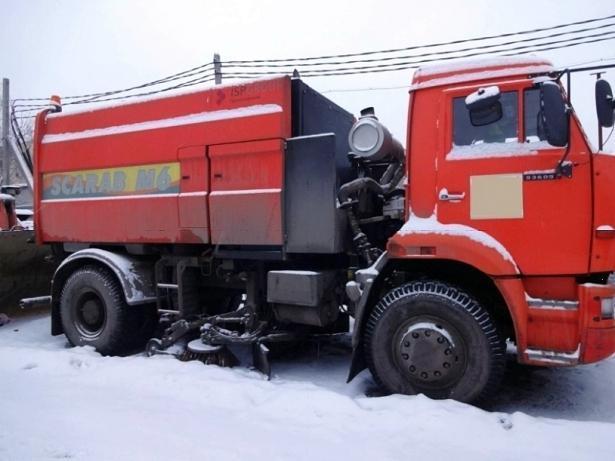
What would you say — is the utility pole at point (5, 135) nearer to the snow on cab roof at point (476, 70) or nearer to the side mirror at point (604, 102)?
the snow on cab roof at point (476, 70)

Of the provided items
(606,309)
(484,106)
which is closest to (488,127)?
(484,106)

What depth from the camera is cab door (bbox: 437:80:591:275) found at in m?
3.28

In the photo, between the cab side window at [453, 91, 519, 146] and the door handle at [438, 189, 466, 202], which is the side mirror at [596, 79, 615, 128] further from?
the door handle at [438, 189, 466, 202]

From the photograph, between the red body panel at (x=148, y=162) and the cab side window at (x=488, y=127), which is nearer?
the cab side window at (x=488, y=127)

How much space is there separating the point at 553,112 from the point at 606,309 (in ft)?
4.46

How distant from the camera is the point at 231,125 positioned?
4.51 meters

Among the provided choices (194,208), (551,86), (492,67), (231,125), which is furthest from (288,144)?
(551,86)

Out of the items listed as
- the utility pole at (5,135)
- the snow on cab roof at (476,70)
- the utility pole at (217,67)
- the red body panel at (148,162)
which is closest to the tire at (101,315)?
the red body panel at (148,162)

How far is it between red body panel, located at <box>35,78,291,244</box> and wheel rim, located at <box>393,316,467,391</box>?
4.91 feet

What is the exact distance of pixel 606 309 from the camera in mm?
3207

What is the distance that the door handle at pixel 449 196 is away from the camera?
141 inches

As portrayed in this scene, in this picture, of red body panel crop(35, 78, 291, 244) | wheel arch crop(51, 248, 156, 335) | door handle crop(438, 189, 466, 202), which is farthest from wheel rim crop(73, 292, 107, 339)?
door handle crop(438, 189, 466, 202)

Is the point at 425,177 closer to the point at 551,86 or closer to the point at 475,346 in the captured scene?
the point at 551,86

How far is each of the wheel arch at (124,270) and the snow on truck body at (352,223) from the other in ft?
0.08
